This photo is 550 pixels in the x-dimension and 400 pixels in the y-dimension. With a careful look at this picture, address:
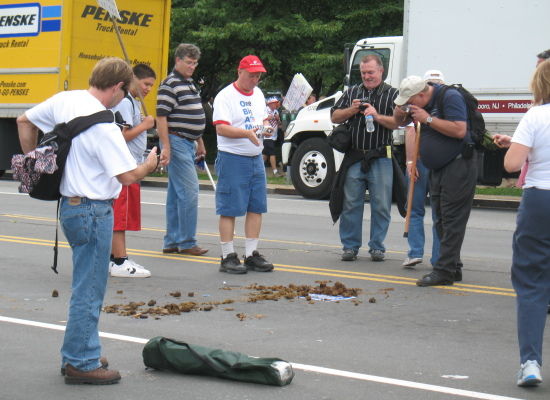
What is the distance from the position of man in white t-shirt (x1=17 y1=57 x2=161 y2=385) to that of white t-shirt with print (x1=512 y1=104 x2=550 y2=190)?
6.55 feet

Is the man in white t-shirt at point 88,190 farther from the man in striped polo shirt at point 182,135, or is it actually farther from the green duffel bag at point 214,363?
the man in striped polo shirt at point 182,135

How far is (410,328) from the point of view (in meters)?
7.18

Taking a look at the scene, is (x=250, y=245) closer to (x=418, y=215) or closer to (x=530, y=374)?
(x=418, y=215)

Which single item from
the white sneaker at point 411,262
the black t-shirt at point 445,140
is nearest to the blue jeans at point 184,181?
the white sneaker at point 411,262

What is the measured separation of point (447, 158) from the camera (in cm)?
886

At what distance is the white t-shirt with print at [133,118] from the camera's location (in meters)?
9.13

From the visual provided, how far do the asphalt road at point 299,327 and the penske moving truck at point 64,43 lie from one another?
25.0 ft

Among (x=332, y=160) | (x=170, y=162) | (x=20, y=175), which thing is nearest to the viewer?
(x=20, y=175)

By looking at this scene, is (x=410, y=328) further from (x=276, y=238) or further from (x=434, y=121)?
(x=276, y=238)

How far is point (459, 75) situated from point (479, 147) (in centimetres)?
819

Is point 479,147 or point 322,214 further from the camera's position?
point 322,214

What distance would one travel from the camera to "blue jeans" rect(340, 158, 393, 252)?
10.3 meters

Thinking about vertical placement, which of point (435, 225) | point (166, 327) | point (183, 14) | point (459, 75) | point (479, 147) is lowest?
point (166, 327)

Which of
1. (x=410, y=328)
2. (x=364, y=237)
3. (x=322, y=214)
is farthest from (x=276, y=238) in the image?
(x=410, y=328)
